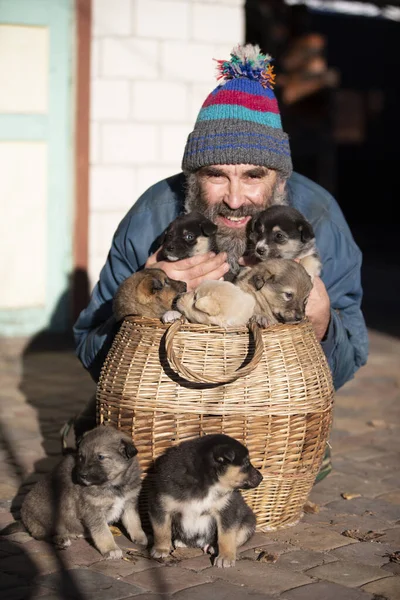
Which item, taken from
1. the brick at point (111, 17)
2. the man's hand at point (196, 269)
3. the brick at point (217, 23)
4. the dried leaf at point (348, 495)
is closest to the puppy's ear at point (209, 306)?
the man's hand at point (196, 269)

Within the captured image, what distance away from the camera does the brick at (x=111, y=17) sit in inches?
373

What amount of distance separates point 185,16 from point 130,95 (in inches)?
40.7

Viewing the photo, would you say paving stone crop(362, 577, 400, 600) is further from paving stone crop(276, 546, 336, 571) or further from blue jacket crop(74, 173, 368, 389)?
blue jacket crop(74, 173, 368, 389)

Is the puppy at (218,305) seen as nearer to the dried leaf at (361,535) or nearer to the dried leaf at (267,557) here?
the dried leaf at (267,557)

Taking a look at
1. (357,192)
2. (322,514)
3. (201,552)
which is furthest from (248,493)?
(357,192)

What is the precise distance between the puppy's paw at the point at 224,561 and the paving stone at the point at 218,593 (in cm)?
17

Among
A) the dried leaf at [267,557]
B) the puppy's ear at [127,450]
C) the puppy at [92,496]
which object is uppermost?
the puppy's ear at [127,450]

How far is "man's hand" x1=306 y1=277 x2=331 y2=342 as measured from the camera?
15.2 ft

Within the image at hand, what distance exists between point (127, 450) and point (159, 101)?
6300 mm

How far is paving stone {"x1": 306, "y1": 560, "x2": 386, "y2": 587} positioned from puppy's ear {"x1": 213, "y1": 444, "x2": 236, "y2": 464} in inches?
23.9

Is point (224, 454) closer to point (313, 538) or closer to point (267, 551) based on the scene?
point (267, 551)

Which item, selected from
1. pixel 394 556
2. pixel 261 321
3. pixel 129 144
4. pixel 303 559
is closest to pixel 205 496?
pixel 303 559

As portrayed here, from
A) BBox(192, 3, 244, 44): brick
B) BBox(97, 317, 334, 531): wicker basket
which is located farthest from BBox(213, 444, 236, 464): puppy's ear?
BBox(192, 3, 244, 44): brick

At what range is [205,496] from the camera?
3.95m
